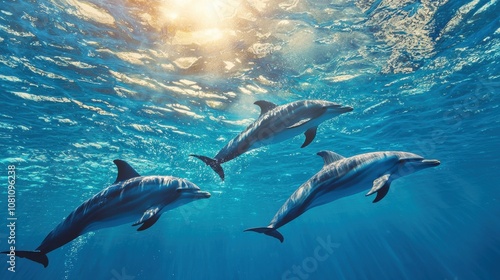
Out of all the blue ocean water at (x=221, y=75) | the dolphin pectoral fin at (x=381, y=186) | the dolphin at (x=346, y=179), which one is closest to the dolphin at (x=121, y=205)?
the dolphin at (x=346, y=179)

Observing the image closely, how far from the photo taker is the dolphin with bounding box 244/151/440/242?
4.69 meters

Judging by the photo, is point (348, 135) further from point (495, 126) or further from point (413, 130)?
point (495, 126)

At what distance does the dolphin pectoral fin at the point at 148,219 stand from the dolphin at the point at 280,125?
1.20 metres

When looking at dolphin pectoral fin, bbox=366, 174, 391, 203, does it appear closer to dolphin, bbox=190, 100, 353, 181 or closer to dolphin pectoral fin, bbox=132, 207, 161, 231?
dolphin, bbox=190, 100, 353, 181

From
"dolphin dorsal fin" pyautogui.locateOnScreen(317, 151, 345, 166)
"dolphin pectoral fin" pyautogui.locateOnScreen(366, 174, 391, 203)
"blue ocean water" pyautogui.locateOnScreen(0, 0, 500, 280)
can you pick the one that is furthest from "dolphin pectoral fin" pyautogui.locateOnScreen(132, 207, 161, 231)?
"blue ocean water" pyautogui.locateOnScreen(0, 0, 500, 280)

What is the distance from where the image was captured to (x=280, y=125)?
502 centimetres

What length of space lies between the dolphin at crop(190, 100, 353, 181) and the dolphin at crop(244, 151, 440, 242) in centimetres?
79

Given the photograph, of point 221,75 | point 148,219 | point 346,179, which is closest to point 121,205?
point 148,219

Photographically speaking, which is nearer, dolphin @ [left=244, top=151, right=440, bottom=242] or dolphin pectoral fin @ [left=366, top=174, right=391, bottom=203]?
dolphin pectoral fin @ [left=366, top=174, right=391, bottom=203]

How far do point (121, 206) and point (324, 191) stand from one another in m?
3.38

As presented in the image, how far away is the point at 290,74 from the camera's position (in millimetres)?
11383

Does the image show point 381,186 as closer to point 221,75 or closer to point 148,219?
point 148,219

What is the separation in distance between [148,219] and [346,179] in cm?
318

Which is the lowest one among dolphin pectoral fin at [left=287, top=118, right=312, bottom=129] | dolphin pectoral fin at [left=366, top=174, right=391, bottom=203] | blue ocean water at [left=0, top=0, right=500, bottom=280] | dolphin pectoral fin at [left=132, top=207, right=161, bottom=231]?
dolphin pectoral fin at [left=132, top=207, right=161, bottom=231]
